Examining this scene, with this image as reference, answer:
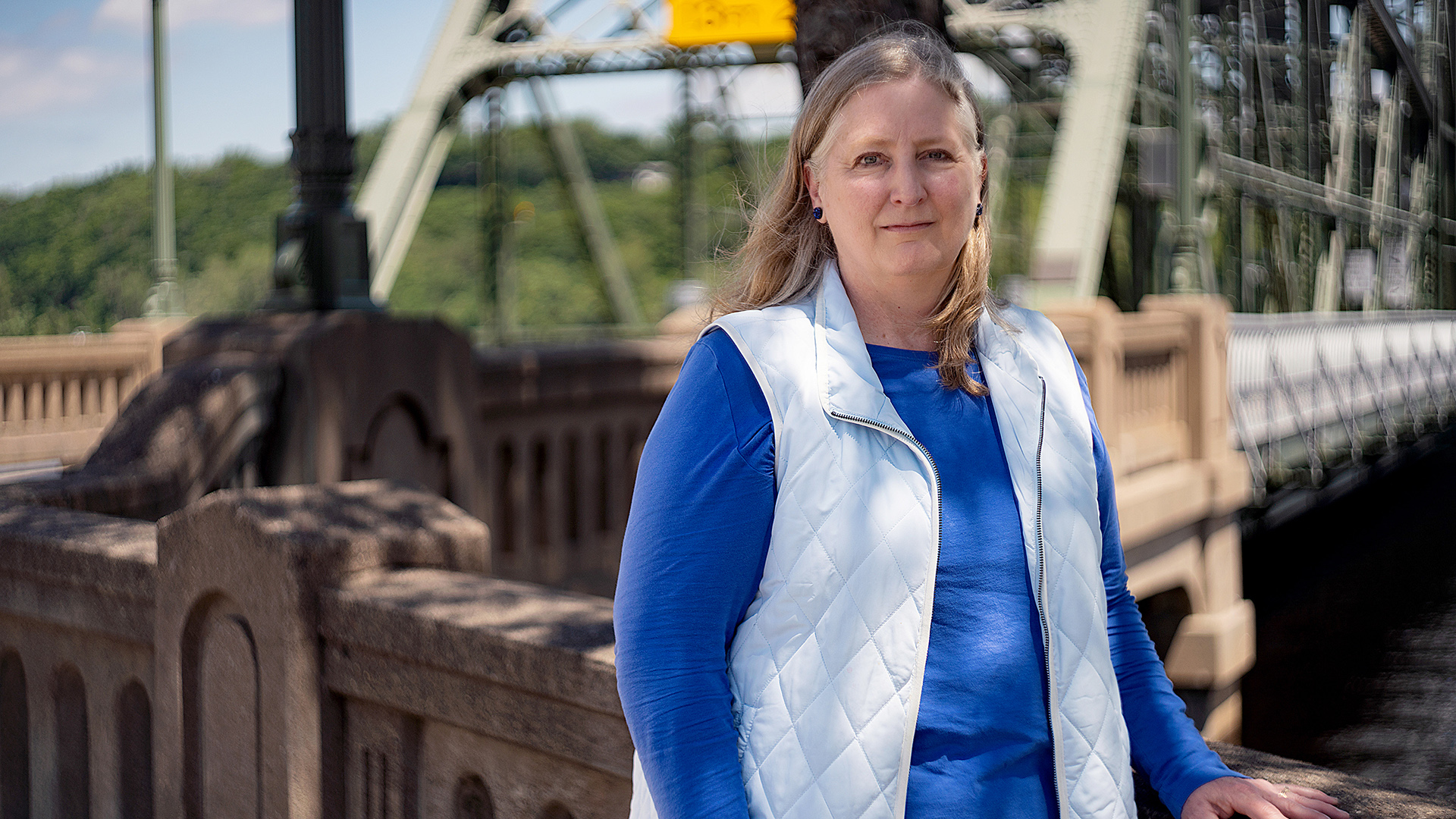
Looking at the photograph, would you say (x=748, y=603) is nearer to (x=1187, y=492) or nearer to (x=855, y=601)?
(x=855, y=601)

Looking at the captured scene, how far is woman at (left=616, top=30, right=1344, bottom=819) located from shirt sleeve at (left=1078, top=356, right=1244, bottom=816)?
0.08ft

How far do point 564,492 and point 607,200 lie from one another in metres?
56.2

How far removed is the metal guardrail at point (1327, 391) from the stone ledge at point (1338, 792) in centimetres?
1053

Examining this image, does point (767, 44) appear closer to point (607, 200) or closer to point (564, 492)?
point (564, 492)

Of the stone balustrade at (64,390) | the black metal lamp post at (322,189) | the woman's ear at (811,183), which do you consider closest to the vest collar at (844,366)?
the woman's ear at (811,183)

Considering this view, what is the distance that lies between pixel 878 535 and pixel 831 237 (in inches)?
17.2

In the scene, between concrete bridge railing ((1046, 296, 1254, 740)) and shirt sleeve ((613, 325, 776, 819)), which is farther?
concrete bridge railing ((1046, 296, 1254, 740))

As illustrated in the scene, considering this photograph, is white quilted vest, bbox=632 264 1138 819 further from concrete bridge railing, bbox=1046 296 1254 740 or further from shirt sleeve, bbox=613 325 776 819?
concrete bridge railing, bbox=1046 296 1254 740

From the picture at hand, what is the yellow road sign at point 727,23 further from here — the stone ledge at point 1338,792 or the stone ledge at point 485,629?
the stone ledge at point 1338,792

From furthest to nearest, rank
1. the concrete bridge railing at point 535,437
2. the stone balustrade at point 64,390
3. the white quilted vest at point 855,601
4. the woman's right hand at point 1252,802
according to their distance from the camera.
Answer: the stone balustrade at point 64,390 → the concrete bridge railing at point 535,437 → the woman's right hand at point 1252,802 → the white quilted vest at point 855,601

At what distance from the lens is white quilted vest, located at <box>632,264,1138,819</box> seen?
1.42 meters

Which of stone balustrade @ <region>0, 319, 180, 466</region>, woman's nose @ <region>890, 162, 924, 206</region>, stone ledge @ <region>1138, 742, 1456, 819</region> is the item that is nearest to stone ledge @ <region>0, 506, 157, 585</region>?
woman's nose @ <region>890, 162, 924, 206</region>

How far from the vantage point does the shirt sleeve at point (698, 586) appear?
4.69ft

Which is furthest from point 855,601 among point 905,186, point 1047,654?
point 905,186
